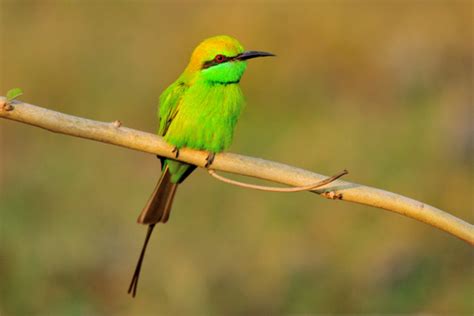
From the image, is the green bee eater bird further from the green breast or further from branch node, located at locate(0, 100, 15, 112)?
branch node, located at locate(0, 100, 15, 112)

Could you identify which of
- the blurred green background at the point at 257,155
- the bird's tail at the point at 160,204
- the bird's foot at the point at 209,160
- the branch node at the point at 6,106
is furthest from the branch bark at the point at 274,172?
the blurred green background at the point at 257,155

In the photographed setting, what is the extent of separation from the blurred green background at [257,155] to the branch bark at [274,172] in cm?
163

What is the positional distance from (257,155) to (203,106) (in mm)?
2484

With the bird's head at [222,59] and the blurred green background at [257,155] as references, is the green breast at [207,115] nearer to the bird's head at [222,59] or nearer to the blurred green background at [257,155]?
the bird's head at [222,59]

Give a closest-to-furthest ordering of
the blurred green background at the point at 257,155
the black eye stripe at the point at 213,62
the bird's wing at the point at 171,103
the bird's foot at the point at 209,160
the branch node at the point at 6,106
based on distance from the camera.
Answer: the branch node at the point at 6,106, the bird's foot at the point at 209,160, the black eye stripe at the point at 213,62, the bird's wing at the point at 171,103, the blurred green background at the point at 257,155

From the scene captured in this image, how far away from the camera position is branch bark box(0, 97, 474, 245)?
1.83 m

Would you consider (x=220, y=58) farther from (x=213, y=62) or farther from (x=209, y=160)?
(x=209, y=160)

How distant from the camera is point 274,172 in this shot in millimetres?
1932

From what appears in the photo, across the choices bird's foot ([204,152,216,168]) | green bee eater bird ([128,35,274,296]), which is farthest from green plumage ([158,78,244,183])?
bird's foot ([204,152,216,168])

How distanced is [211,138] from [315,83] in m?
3.42

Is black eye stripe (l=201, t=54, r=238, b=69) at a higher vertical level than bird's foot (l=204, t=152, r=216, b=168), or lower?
higher

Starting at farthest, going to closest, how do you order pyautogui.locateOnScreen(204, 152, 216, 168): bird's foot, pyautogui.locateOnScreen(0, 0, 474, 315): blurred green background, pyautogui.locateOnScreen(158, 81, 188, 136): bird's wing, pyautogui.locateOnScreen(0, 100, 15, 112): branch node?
pyautogui.locateOnScreen(0, 0, 474, 315): blurred green background < pyautogui.locateOnScreen(158, 81, 188, 136): bird's wing < pyautogui.locateOnScreen(204, 152, 216, 168): bird's foot < pyautogui.locateOnScreen(0, 100, 15, 112): branch node

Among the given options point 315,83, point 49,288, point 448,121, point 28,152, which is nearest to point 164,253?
point 49,288

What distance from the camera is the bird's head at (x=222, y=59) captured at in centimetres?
251
